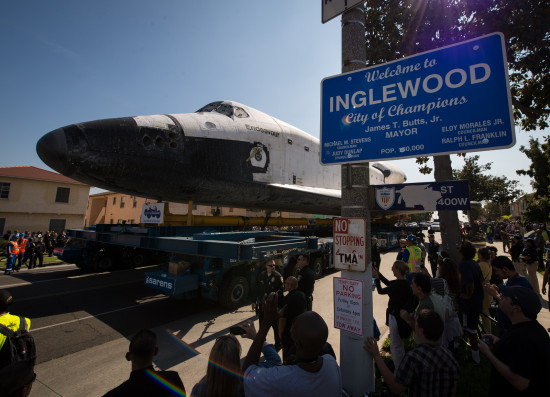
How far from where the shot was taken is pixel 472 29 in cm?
654

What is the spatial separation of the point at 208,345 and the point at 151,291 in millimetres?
4739

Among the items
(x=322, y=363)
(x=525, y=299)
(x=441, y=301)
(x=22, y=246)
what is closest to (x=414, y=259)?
(x=441, y=301)

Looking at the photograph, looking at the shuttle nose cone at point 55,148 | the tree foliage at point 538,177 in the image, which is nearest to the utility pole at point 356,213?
the shuttle nose cone at point 55,148

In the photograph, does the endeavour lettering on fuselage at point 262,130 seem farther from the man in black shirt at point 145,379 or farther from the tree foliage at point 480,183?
the tree foliage at point 480,183

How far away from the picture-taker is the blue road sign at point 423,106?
2316mm

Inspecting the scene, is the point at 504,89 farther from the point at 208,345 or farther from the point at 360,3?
the point at 208,345

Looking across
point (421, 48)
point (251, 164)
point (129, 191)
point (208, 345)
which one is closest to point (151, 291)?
point (129, 191)

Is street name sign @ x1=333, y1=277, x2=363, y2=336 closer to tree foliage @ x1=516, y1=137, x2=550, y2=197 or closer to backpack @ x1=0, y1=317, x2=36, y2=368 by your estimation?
backpack @ x1=0, y1=317, x2=36, y2=368

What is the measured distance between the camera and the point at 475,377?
13.3 ft

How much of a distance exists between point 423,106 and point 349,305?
214cm

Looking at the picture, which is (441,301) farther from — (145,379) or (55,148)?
(55,148)

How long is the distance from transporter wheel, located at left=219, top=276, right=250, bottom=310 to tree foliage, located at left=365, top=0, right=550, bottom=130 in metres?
7.47

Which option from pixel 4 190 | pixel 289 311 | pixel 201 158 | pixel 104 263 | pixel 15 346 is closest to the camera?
pixel 15 346

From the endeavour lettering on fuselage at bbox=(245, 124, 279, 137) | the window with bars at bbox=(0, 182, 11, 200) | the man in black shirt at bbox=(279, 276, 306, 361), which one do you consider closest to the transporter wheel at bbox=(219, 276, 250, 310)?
the man in black shirt at bbox=(279, 276, 306, 361)
